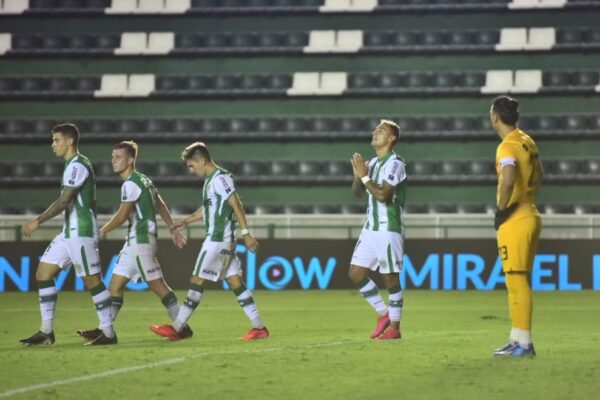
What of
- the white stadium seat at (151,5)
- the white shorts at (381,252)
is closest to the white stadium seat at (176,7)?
the white stadium seat at (151,5)

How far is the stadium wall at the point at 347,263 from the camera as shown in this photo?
2167 cm

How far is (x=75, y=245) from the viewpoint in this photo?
10414 millimetres

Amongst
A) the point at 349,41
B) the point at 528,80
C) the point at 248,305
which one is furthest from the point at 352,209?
the point at 248,305

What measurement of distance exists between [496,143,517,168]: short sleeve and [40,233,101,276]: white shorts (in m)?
3.72

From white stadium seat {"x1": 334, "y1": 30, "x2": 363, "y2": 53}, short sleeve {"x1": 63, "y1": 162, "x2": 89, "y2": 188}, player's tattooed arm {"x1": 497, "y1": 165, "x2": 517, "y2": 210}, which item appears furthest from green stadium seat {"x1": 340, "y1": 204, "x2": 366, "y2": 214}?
player's tattooed arm {"x1": 497, "y1": 165, "x2": 517, "y2": 210}

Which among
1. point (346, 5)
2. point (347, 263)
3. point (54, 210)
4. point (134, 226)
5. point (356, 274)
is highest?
point (346, 5)

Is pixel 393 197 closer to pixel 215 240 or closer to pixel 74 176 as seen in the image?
pixel 215 240

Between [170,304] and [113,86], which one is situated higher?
[113,86]

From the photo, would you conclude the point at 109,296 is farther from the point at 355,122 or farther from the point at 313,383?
the point at 355,122

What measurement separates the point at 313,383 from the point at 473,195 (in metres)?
20.7

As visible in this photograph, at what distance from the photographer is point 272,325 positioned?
14.3m

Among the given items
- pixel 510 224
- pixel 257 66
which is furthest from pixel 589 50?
pixel 510 224

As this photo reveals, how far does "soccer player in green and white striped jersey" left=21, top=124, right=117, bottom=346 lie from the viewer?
1043cm

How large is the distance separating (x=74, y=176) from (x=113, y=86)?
1930cm
